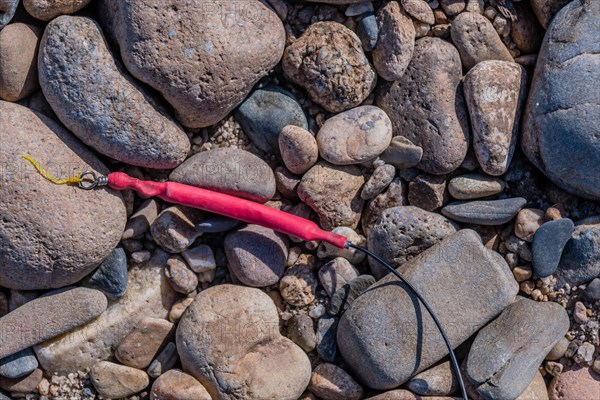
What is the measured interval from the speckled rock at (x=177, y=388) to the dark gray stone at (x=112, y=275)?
512 mm

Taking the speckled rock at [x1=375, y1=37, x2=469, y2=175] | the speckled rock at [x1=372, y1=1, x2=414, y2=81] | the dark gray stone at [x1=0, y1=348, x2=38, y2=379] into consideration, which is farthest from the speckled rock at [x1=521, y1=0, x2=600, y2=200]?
the dark gray stone at [x1=0, y1=348, x2=38, y2=379]

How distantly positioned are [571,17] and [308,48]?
1.34 metres

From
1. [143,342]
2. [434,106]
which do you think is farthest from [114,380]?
[434,106]

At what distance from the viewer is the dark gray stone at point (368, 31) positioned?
3.27 m

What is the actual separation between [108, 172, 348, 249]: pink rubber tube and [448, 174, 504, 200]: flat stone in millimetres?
662

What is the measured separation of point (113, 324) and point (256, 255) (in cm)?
85

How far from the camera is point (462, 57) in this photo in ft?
10.9

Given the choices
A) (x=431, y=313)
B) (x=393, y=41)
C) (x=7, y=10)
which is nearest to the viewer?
(x=7, y=10)

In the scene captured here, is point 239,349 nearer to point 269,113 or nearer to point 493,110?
point 269,113

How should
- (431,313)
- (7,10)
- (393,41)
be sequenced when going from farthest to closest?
(393,41), (431,313), (7,10)

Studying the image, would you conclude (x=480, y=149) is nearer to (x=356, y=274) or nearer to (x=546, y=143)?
(x=546, y=143)

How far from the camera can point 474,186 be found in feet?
10.8

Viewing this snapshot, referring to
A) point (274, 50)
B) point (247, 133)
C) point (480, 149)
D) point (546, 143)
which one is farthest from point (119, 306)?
point (546, 143)

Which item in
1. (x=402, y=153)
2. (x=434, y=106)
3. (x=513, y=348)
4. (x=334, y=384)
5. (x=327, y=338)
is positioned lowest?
(x=334, y=384)
